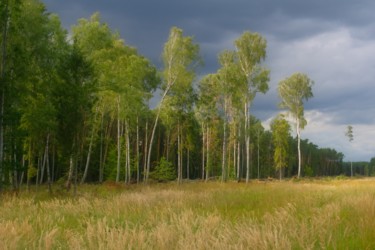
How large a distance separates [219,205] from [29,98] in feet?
45.5

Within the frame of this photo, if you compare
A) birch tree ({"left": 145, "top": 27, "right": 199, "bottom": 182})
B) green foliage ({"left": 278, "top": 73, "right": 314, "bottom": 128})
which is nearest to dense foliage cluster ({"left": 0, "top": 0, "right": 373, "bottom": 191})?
birch tree ({"left": 145, "top": 27, "right": 199, "bottom": 182})

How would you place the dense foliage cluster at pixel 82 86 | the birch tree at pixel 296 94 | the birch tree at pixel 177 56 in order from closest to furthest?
the dense foliage cluster at pixel 82 86
the birch tree at pixel 177 56
the birch tree at pixel 296 94

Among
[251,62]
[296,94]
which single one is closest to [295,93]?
[296,94]

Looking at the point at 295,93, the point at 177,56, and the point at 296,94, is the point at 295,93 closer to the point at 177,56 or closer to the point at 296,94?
the point at 296,94

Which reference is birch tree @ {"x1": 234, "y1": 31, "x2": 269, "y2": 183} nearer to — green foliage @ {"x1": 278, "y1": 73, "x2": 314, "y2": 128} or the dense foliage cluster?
the dense foliage cluster

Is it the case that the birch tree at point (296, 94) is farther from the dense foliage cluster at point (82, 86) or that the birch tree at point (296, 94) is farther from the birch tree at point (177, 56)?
the birch tree at point (177, 56)

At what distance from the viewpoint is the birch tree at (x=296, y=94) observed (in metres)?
46.8

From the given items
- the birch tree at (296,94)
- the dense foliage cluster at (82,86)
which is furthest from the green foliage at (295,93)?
the dense foliage cluster at (82,86)

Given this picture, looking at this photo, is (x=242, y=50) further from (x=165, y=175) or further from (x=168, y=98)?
(x=165, y=175)

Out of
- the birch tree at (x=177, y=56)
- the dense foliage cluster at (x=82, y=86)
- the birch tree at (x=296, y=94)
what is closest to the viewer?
the dense foliage cluster at (x=82, y=86)

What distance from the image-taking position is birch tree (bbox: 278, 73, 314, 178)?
46812mm

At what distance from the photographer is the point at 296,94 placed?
1863 inches

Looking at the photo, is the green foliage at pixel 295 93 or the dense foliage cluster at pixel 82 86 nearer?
the dense foliage cluster at pixel 82 86

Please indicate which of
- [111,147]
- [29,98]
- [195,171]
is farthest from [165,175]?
[195,171]
